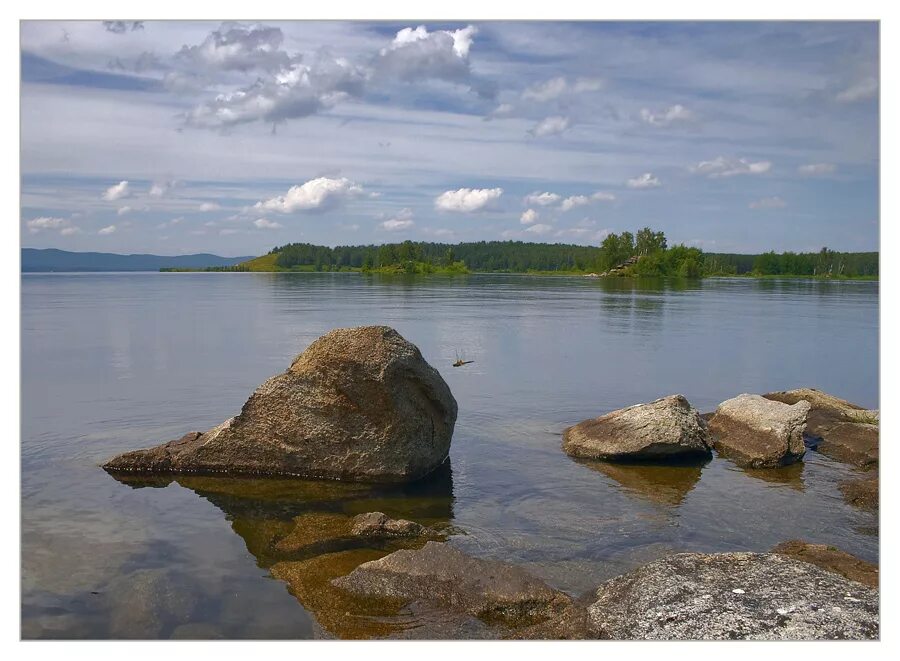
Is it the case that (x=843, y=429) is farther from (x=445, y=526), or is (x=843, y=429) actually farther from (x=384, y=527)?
(x=384, y=527)

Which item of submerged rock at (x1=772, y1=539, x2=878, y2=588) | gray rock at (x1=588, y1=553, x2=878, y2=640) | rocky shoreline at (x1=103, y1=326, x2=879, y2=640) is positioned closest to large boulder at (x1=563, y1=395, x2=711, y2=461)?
rocky shoreline at (x1=103, y1=326, x2=879, y2=640)

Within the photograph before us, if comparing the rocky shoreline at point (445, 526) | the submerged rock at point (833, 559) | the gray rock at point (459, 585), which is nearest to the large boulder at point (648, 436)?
the rocky shoreline at point (445, 526)

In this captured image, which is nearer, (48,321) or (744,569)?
(744,569)

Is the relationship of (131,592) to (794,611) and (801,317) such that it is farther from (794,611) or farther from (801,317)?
(801,317)

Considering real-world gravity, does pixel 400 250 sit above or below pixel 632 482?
above

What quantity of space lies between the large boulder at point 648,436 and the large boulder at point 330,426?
431 cm

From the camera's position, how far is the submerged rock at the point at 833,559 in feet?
33.5

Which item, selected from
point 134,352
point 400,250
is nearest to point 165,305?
point 134,352

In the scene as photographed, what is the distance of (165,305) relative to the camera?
66.5m

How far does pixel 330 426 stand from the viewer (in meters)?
15.6

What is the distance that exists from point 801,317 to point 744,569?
54648 mm

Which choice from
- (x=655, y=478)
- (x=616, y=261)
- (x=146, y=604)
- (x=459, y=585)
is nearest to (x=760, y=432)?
(x=655, y=478)

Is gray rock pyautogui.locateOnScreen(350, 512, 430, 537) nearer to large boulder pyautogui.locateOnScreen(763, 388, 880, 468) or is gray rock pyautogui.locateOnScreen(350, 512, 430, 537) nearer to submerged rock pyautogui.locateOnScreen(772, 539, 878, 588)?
submerged rock pyautogui.locateOnScreen(772, 539, 878, 588)

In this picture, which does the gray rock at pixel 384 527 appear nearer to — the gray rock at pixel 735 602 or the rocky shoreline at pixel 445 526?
the rocky shoreline at pixel 445 526
